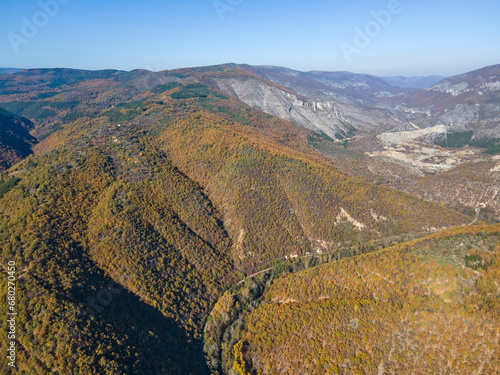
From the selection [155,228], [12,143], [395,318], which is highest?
[12,143]

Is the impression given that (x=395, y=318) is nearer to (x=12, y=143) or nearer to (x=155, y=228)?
(x=155, y=228)

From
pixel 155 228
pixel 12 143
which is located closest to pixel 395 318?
pixel 155 228

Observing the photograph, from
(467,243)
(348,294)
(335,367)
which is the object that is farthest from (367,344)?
(467,243)

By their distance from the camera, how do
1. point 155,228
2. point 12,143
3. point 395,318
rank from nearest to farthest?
1. point 395,318
2. point 155,228
3. point 12,143

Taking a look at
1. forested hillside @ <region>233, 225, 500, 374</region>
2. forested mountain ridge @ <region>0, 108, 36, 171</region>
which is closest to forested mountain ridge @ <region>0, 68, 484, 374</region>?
forested hillside @ <region>233, 225, 500, 374</region>

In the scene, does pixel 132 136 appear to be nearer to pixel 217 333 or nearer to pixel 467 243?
pixel 217 333

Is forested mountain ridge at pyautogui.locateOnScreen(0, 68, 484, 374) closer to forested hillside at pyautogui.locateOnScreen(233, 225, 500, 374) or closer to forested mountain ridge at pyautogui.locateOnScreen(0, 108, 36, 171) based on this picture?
forested hillside at pyautogui.locateOnScreen(233, 225, 500, 374)

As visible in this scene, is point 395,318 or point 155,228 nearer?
point 395,318

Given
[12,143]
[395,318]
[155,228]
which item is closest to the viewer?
[395,318]

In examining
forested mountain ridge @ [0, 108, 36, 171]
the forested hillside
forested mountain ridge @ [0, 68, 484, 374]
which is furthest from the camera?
forested mountain ridge @ [0, 108, 36, 171]

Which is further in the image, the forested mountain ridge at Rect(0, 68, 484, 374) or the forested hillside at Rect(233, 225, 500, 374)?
the forested mountain ridge at Rect(0, 68, 484, 374)
